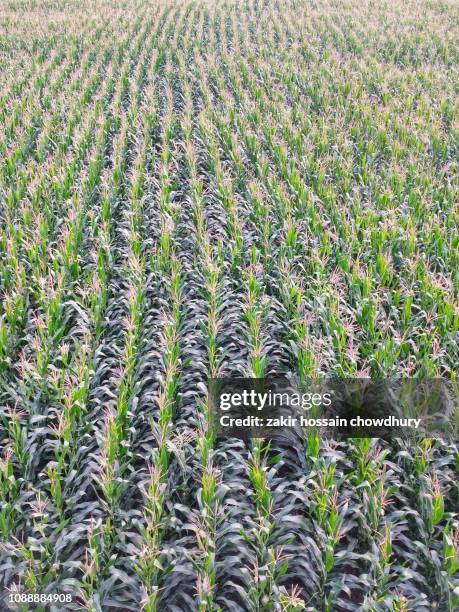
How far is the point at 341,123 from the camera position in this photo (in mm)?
9539

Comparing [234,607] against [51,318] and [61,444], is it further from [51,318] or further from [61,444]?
[51,318]

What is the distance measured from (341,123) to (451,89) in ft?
10.4

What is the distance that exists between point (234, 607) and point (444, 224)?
466 cm

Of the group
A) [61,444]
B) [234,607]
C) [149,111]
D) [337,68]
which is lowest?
[234,607]

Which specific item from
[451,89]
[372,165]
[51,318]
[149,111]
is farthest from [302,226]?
[451,89]

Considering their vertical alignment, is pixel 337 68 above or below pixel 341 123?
above

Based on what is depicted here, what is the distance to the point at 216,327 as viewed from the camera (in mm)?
4605

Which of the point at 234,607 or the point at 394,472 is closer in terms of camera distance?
the point at 234,607

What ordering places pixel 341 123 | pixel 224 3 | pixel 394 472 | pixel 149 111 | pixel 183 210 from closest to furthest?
pixel 394 472 < pixel 183 210 < pixel 341 123 < pixel 149 111 < pixel 224 3

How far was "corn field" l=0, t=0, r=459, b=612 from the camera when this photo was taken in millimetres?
3191

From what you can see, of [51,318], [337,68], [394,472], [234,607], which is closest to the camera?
[234,607]

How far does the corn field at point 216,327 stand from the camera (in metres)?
3.19

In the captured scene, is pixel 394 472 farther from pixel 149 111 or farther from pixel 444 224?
pixel 149 111

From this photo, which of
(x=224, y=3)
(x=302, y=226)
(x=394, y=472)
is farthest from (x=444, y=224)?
(x=224, y=3)
